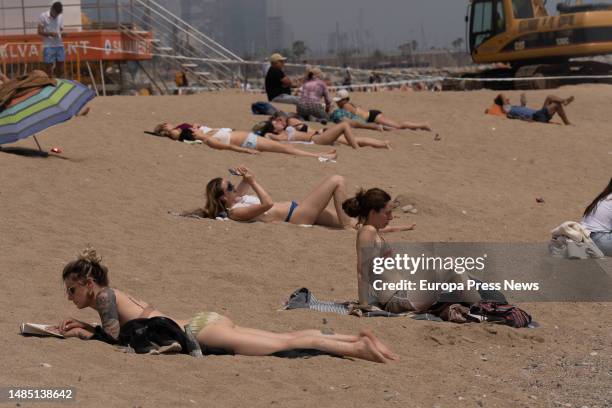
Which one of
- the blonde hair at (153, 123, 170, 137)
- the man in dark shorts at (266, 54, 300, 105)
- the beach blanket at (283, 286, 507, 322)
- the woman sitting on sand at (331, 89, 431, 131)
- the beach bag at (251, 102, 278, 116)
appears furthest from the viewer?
the man in dark shorts at (266, 54, 300, 105)

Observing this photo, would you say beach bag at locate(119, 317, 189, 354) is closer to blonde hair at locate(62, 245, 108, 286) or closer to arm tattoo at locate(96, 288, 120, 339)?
arm tattoo at locate(96, 288, 120, 339)

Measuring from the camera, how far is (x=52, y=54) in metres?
19.1

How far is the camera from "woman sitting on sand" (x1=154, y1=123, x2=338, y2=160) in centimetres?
1496

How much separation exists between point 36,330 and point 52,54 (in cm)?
1346

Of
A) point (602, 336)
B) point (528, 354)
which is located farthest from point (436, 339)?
point (602, 336)

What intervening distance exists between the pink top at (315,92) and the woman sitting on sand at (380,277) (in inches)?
413

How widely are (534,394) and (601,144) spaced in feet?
44.3

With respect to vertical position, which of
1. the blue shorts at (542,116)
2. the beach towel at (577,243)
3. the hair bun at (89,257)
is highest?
the hair bun at (89,257)

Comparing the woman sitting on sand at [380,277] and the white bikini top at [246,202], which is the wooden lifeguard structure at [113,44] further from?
the woman sitting on sand at [380,277]

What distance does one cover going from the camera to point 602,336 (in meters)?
7.27

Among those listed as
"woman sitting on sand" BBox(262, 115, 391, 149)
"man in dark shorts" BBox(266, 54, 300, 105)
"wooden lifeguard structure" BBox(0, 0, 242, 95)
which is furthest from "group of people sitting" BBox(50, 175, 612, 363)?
"wooden lifeguard structure" BBox(0, 0, 242, 95)

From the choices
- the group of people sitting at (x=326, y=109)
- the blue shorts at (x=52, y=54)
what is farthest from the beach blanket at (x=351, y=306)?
the blue shorts at (x=52, y=54)

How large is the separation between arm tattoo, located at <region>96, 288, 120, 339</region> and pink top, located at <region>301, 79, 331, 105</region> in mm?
11885

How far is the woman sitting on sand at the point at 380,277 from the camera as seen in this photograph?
24.5 feet
